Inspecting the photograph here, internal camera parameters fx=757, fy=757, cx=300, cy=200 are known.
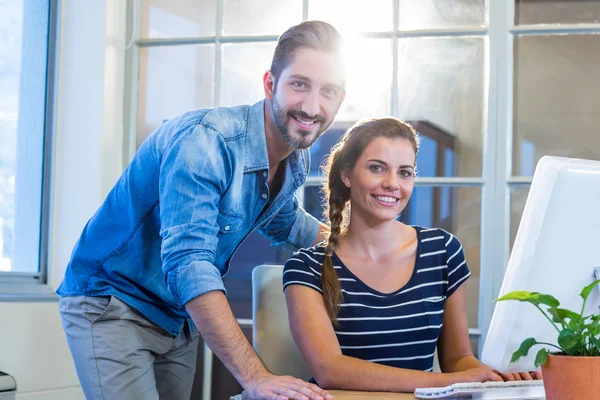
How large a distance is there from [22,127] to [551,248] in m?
2.07

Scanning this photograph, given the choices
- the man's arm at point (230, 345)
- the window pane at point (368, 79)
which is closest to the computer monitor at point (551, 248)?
the man's arm at point (230, 345)

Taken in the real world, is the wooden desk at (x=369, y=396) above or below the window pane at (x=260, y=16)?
below

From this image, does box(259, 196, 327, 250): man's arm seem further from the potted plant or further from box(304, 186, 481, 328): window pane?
the potted plant

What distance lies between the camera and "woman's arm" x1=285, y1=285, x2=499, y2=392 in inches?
60.8

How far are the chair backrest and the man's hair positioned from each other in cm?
52

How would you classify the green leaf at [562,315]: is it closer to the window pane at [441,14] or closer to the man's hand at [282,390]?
the man's hand at [282,390]

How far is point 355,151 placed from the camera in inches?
77.7

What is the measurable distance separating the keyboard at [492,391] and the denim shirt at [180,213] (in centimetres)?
53

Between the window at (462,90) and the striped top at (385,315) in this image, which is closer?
the striped top at (385,315)

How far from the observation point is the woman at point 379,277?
5.98 ft

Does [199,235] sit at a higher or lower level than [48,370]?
higher

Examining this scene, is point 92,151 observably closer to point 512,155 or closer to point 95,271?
point 95,271

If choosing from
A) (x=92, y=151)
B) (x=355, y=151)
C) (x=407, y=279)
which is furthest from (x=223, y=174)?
(x=92, y=151)

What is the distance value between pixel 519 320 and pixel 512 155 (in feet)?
4.66
